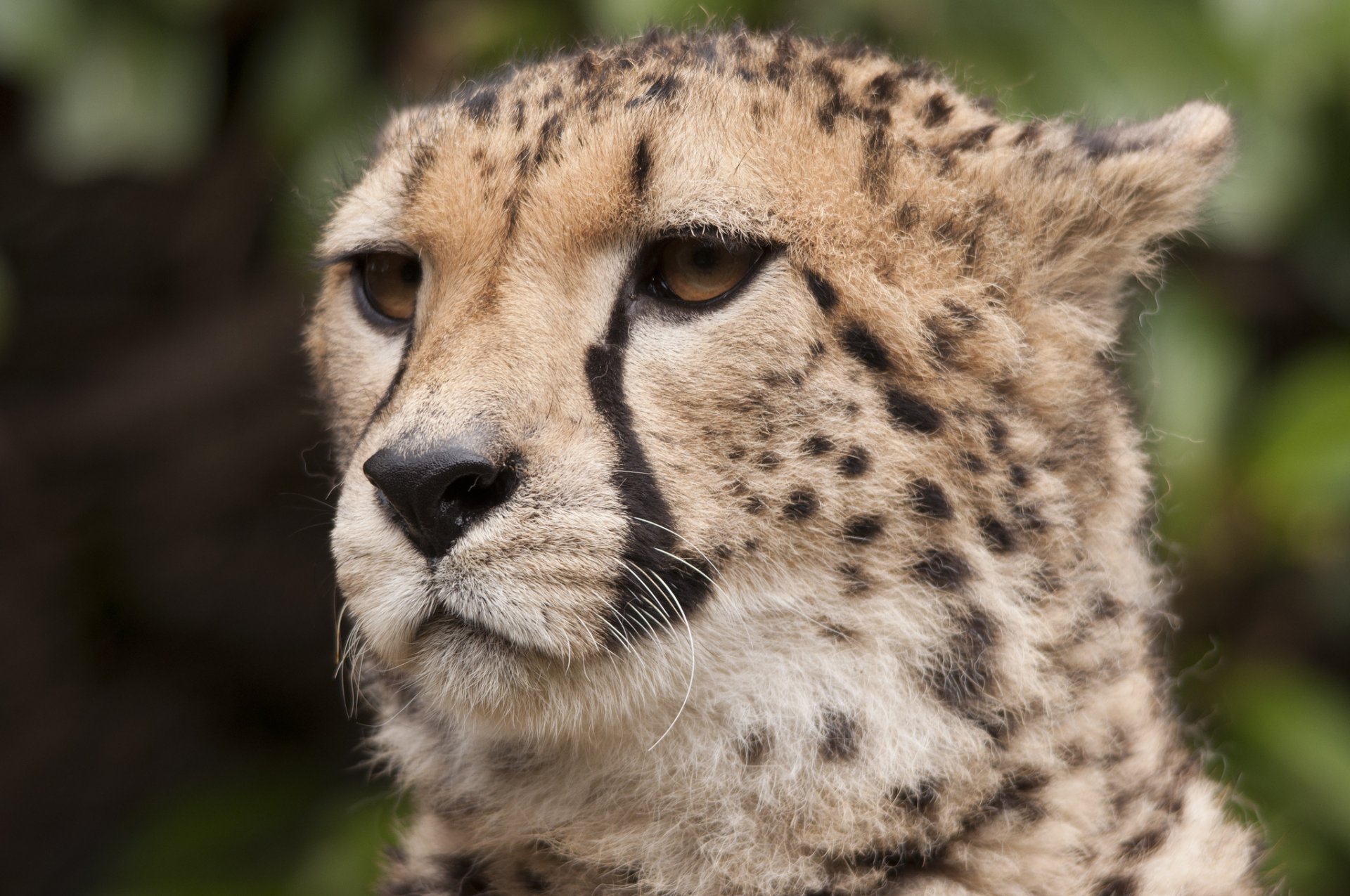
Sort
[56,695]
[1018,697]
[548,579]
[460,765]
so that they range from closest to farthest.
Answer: [548,579] → [1018,697] → [460,765] → [56,695]

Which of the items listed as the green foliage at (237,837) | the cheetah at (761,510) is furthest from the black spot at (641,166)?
the green foliage at (237,837)

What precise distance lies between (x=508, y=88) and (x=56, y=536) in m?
2.38

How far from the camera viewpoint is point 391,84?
92.0 inches

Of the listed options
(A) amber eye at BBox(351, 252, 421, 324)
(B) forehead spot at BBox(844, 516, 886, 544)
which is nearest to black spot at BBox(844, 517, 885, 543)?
(B) forehead spot at BBox(844, 516, 886, 544)

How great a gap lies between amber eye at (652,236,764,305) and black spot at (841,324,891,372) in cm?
10

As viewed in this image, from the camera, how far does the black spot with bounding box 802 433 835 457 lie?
118 cm

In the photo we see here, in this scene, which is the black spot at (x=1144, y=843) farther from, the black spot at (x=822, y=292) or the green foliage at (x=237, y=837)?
the green foliage at (x=237, y=837)

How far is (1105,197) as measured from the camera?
4.35 ft

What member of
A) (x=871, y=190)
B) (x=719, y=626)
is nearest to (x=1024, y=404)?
(x=871, y=190)

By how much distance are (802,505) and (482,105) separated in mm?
498

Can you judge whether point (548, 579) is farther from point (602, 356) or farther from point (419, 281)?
point (419, 281)

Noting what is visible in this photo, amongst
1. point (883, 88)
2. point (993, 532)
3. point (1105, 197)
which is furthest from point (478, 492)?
point (1105, 197)

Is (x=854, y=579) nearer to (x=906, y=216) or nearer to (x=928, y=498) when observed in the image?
(x=928, y=498)

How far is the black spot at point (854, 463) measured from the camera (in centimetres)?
118
